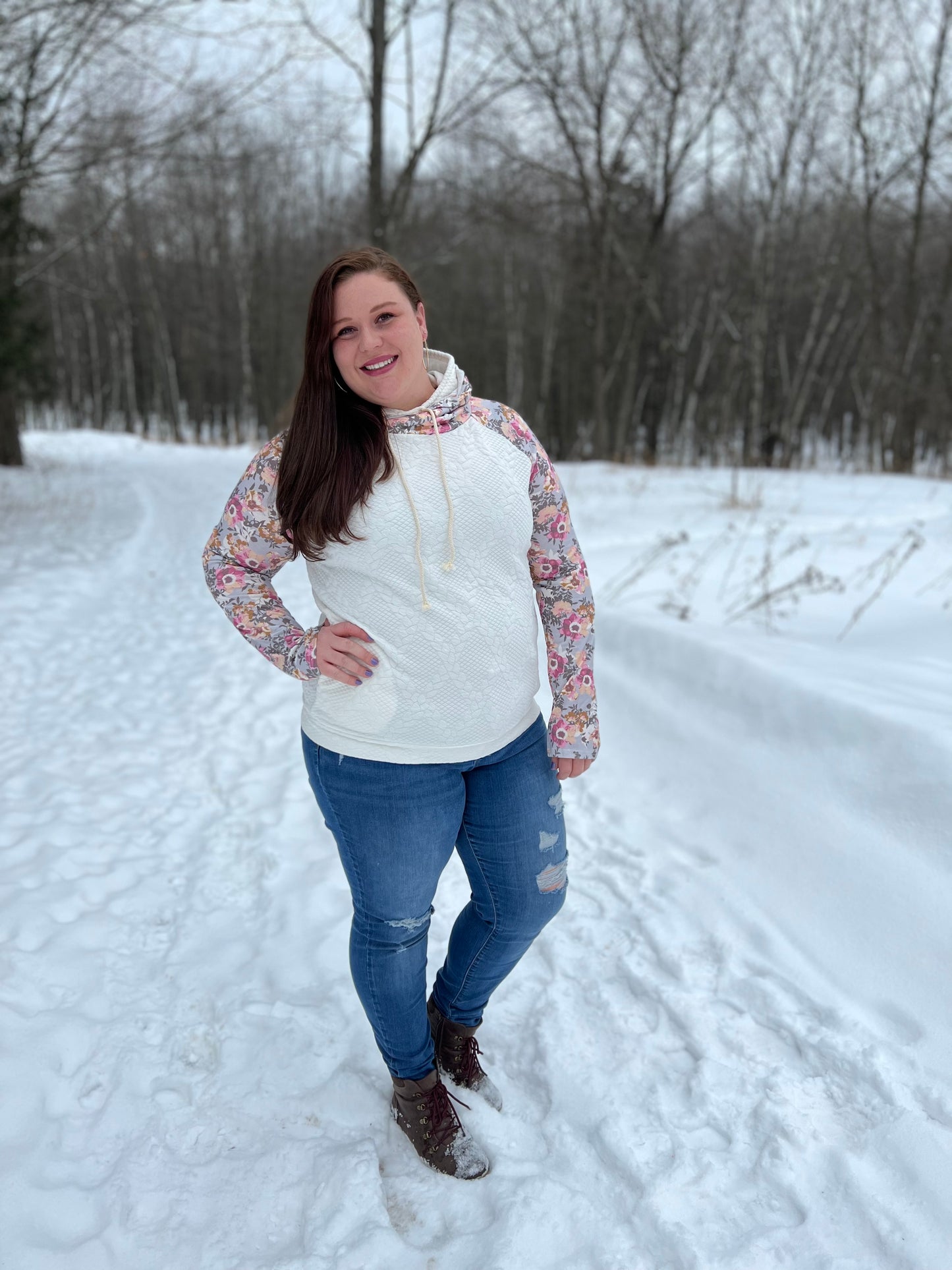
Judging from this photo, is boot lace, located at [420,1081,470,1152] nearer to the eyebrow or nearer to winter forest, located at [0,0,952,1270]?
winter forest, located at [0,0,952,1270]

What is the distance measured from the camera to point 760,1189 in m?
1.64

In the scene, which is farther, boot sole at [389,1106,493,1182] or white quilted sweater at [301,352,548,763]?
boot sole at [389,1106,493,1182]

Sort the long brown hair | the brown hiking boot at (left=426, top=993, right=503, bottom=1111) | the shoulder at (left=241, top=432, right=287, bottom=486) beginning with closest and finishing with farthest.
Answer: the long brown hair, the shoulder at (left=241, top=432, right=287, bottom=486), the brown hiking boot at (left=426, top=993, right=503, bottom=1111)

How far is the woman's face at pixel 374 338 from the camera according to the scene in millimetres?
1456

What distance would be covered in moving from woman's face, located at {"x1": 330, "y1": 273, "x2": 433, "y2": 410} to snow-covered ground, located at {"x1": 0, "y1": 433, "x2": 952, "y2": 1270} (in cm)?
162

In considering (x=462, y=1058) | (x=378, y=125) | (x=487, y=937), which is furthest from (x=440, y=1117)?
(x=378, y=125)

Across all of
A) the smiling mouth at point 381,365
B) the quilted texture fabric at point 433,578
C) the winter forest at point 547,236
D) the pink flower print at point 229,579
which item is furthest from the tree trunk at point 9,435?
the smiling mouth at point 381,365

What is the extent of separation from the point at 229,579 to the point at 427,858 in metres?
0.68

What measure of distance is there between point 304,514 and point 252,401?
86.5 ft

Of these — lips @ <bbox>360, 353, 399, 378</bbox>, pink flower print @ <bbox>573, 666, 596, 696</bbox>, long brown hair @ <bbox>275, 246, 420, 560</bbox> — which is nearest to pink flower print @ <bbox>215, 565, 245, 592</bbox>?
long brown hair @ <bbox>275, 246, 420, 560</bbox>

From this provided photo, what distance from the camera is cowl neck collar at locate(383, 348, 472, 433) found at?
4.86 ft

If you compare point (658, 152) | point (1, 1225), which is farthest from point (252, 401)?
point (1, 1225)

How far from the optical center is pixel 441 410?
1.50 meters

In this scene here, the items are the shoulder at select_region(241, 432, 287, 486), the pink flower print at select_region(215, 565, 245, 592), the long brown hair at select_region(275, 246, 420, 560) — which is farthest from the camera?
the pink flower print at select_region(215, 565, 245, 592)
